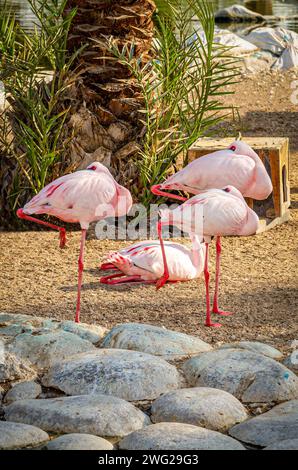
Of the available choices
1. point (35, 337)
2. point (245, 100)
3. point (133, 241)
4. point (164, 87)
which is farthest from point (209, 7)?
point (245, 100)

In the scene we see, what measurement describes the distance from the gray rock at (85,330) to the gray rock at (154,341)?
0.10 meters

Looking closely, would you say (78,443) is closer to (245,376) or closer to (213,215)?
(245,376)

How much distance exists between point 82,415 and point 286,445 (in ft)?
2.57

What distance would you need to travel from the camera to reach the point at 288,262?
625 centimetres

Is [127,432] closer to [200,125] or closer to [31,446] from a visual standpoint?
[31,446]

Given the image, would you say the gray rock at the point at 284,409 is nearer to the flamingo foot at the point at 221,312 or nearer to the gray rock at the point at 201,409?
the gray rock at the point at 201,409

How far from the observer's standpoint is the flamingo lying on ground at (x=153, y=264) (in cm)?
577

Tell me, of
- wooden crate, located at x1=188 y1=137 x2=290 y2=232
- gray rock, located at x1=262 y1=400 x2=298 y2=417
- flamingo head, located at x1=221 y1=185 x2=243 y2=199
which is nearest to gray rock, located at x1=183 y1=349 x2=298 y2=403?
gray rock, located at x1=262 y1=400 x2=298 y2=417

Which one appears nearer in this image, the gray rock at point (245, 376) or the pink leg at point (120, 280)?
the gray rock at point (245, 376)

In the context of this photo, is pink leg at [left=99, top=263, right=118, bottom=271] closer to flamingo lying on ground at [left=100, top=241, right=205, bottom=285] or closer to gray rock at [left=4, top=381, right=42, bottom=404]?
flamingo lying on ground at [left=100, top=241, right=205, bottom=285]

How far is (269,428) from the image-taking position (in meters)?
3.60

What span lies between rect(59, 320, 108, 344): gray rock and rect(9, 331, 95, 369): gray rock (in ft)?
0.45

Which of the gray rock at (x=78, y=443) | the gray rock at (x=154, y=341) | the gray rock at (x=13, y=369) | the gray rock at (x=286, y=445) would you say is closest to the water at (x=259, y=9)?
the gray rock at (x=154, y=341)

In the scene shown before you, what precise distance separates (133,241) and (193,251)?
83 centimetres
